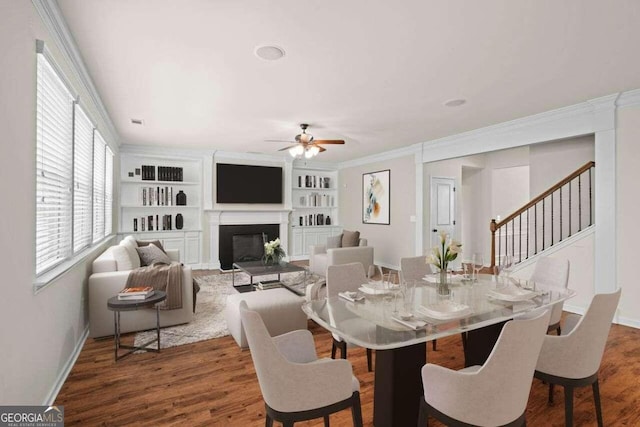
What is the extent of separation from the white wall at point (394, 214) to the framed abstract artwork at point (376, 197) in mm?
109

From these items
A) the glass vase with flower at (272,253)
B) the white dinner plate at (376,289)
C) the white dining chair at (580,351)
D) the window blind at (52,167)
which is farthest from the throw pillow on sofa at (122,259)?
the white dining chair at (580,351)

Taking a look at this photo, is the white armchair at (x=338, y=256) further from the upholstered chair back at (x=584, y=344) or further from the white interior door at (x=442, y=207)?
the upholstered chair back at (x=584, y=344)

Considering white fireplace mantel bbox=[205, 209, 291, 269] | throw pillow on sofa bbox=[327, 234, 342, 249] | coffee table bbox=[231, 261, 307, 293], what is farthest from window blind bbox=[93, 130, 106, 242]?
throw pillow on sofa bbox=[327, 234, 342, 249]

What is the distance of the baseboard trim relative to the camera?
2.27 meters

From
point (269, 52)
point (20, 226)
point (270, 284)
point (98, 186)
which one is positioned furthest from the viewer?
point (270, 284)

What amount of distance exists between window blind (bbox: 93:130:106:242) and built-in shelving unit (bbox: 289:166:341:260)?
14.3 feet

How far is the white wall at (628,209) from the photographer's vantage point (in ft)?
12.1

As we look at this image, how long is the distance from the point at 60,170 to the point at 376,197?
611 cm

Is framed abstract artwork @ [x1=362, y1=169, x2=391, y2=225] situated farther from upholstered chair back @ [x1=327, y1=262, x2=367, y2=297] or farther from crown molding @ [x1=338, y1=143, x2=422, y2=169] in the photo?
upholstered chair back @ [x1=327, y1=262, x2=367, y2=297]

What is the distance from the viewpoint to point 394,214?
725 cm

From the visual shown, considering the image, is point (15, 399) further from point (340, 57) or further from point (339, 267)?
point (340, 57)

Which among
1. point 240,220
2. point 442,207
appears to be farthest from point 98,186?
point 442,207

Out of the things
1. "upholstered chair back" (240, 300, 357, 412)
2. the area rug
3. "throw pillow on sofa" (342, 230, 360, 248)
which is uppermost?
"throw pillow on sofa" (342, 230, 360, 248)

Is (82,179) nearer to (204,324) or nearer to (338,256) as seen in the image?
(204,324)
